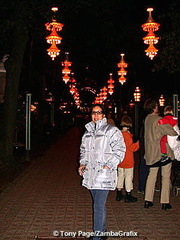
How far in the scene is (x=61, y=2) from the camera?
14.6 m

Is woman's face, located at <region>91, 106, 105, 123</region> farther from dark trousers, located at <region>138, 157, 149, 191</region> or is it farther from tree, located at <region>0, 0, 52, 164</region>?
tree, located at <region>0, 0, 52, 164</region>

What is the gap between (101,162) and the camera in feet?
18.2

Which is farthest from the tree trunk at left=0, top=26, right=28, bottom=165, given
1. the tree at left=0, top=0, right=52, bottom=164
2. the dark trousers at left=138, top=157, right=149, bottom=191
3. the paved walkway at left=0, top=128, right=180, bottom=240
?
the dark trousers at left=138, top=157, right=149, bottom=191

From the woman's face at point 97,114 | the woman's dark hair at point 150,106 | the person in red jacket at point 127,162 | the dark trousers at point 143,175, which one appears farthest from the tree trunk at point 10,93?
the woman's face at point 97,114

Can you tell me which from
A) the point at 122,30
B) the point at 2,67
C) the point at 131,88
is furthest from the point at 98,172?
the point at 131,88

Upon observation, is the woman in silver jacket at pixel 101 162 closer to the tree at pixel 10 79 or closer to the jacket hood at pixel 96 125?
the jacket hood at pixel 96 125

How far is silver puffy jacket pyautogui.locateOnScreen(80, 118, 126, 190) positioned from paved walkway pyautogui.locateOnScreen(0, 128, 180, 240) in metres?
1.18

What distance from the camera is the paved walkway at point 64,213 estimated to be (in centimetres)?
651

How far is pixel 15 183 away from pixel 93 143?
6.37 metres

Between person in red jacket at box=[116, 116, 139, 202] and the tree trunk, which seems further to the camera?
the tree trunk

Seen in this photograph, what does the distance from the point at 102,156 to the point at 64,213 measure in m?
2.60

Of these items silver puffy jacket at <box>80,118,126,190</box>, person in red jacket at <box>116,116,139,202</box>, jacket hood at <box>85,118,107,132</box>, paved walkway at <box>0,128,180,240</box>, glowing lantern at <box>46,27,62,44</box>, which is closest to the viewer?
silver puffy jacket at <box>80,118,126,190</box>

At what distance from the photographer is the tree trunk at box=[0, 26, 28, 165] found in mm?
15344

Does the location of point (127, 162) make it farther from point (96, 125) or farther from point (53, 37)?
point (53, 37)
